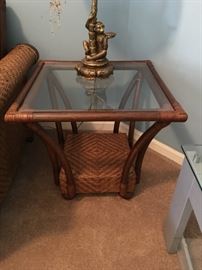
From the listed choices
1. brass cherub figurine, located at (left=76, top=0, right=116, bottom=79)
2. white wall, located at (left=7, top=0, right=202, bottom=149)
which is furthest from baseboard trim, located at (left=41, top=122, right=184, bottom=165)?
brass cherub figurine, located at (left=76, top=0, right=116, bottom=79)

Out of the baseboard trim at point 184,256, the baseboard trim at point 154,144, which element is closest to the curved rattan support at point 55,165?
the baseboard trim at point 154,144

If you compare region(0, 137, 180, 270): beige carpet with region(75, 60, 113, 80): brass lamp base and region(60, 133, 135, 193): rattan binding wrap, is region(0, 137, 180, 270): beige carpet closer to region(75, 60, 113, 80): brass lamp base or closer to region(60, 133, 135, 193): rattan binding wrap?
region(60, 133, 135, 193): rattan binding wrap

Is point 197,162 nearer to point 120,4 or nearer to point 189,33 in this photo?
point 189,33

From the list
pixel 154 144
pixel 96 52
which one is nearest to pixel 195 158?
pixel 96 52

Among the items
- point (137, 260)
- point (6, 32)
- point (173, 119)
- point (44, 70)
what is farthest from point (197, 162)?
point (6, 32)

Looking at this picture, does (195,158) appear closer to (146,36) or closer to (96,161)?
(96,161)

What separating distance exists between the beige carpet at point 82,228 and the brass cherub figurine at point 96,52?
1.91 feet

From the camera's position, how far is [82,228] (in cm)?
122

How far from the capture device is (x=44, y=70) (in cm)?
137

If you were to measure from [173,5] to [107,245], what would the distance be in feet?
3.71

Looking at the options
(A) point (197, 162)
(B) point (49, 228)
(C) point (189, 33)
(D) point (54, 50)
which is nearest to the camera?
(A) point (197, 162)

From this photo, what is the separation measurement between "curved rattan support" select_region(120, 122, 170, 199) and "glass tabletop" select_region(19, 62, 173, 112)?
0.09 m

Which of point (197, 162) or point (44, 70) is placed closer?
point (197, 162)

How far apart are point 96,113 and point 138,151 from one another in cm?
31
